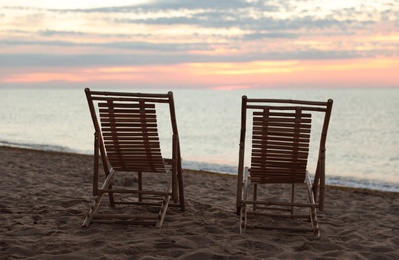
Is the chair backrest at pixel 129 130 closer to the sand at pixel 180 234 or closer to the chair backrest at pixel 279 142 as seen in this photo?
the sand at pixel 180 234

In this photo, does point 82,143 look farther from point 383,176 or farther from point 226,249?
point 226,249

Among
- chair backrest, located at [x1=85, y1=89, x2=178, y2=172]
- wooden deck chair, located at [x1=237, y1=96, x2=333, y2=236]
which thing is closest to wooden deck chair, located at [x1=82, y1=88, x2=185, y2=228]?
chair backrest, located at [x1=85, y1=89, x2=178, y2=172]

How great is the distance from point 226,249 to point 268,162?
3.66 ft

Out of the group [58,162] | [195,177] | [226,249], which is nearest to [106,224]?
[226,249]

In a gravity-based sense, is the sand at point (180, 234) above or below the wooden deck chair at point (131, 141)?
below

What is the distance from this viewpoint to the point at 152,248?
416cm

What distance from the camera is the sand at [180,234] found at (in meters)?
4.10

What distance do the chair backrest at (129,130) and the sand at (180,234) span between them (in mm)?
673

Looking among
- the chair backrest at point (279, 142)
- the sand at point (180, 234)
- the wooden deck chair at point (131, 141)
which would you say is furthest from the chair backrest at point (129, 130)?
Answer: the chair backrest at point (279, 142)

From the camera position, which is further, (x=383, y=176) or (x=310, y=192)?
(x=383, y=176)

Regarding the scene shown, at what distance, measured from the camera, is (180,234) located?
4.64 metres

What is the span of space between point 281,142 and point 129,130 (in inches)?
56.9

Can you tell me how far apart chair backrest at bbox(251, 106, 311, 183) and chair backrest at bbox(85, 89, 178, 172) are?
2.65 ft

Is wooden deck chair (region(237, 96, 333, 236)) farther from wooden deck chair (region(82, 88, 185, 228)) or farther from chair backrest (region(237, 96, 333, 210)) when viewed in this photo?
wooden deck chair (region(82, 88, 185, 228))
